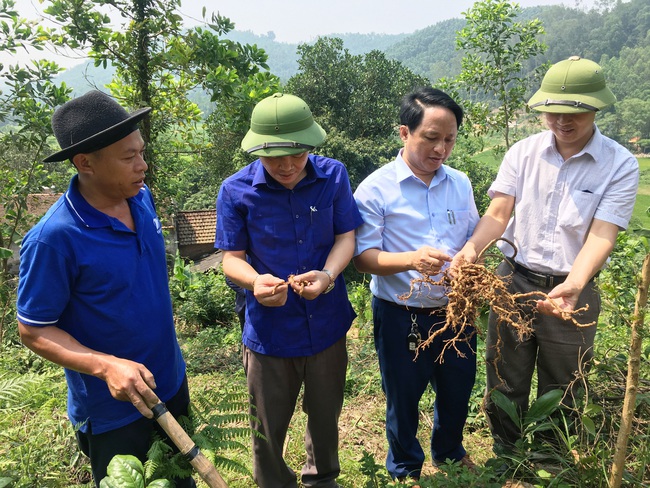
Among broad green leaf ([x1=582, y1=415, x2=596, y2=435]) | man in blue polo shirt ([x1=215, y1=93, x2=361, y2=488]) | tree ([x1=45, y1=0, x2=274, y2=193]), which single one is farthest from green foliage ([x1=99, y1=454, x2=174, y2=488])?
tree ([x1=45, y1=0, x2=274, y2=193])

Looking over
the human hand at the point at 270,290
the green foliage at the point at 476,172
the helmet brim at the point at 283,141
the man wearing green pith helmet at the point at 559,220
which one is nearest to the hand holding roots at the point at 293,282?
the human hand at the point at 270,290

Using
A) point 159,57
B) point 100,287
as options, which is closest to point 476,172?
point 159,57

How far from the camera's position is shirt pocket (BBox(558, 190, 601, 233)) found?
2383mm

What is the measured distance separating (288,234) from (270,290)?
1.06 feet

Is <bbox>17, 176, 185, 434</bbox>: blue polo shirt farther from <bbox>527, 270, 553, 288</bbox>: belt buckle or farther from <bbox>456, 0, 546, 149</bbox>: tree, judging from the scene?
<bbox>456, 0, 546, 149</bbox>: tree

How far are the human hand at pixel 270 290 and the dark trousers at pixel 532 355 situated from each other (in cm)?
112

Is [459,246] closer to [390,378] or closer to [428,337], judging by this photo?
[428,337]

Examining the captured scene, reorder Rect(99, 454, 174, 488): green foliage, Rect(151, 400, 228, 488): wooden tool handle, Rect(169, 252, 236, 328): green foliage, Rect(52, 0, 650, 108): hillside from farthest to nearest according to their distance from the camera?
Rect(52, 0, 650, 108): hillside → Rect(169, 252, 236, 328): green foliage → Rect(151, 400, 228, 488): wooden tool handle → Rect(99, 454, 174, 488): green foliage

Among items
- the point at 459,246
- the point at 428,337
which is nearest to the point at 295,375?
the point at 428,337

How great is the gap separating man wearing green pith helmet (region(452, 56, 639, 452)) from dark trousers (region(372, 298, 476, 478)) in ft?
0.71

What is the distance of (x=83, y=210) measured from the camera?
5.92 ft

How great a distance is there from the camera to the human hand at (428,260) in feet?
7.20

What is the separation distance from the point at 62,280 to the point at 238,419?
0.86 meters

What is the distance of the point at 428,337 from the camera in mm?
2408
